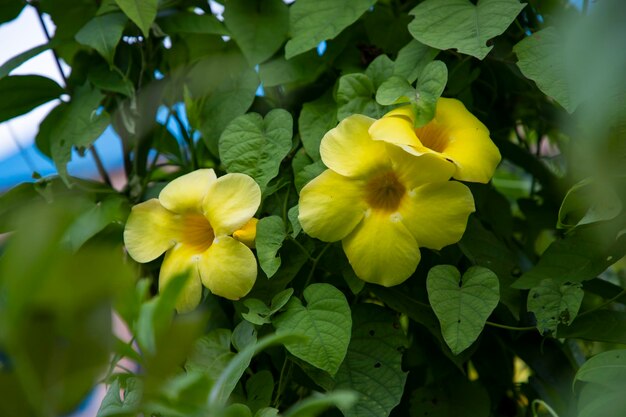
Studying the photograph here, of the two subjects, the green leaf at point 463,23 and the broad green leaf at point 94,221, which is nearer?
the green leaf at point 463,23

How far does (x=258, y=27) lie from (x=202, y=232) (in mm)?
253

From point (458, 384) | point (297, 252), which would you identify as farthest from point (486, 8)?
point (458, 384)

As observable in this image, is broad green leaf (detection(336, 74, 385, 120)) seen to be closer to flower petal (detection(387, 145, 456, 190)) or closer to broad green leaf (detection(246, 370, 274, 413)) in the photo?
flower petal (detection(387, 145, 456, 190))

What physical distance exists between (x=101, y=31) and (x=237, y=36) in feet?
0.52

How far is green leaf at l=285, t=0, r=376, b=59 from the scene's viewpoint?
2.52ft

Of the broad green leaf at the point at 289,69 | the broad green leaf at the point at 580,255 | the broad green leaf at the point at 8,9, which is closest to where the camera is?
the broad green leaf at the point at 580,255

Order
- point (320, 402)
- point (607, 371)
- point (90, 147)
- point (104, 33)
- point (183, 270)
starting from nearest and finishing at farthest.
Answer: point (320, 402), point (607, 371), point (183, 270), point (104, 33), point (90, 147)

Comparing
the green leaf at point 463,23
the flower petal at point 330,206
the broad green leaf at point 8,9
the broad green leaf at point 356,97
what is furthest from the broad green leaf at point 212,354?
the broad green leaf at point 8,9

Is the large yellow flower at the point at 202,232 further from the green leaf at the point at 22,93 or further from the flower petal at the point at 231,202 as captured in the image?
the green leaf at the point at 22,93

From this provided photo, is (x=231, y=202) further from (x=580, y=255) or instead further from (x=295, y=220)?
(x=580, y=255)

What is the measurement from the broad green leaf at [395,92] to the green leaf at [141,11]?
267 millimetres

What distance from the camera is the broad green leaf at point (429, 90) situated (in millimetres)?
666

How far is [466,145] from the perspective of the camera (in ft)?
2.20

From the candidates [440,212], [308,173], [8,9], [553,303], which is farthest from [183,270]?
[8,9]
